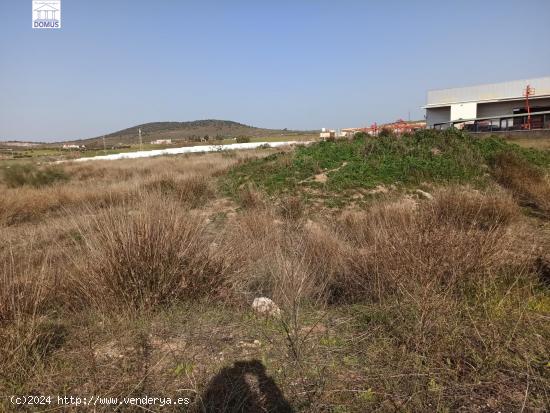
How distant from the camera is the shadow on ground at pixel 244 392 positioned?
8.17 feet

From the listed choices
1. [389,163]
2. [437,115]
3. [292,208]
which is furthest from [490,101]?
[292,208]

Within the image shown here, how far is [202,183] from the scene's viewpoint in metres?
13.4

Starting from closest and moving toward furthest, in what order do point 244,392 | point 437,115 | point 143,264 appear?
point 244,392
point 143,264
point 437,115

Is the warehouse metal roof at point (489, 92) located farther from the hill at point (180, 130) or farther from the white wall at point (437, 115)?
the hill at point (180, 130)

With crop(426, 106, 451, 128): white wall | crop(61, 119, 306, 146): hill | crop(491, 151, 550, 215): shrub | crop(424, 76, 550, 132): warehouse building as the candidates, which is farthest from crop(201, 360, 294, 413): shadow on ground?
crop(61, 119, 306, 146): hill

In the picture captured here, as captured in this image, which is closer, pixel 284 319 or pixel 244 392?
pixel 244 392

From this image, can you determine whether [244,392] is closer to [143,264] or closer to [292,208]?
[143,264]

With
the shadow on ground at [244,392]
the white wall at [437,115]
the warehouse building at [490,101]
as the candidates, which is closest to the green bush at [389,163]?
the shadow on ground at [244,392]

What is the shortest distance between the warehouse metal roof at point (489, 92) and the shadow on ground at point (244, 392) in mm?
41541

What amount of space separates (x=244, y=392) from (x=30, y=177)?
22.7 meters

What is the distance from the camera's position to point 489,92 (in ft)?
123

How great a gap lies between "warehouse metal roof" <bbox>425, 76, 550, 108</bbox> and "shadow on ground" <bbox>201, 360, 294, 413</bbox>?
41.5m

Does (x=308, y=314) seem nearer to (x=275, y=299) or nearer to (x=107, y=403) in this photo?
(x=275, y=299)

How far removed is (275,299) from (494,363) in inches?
85.0
